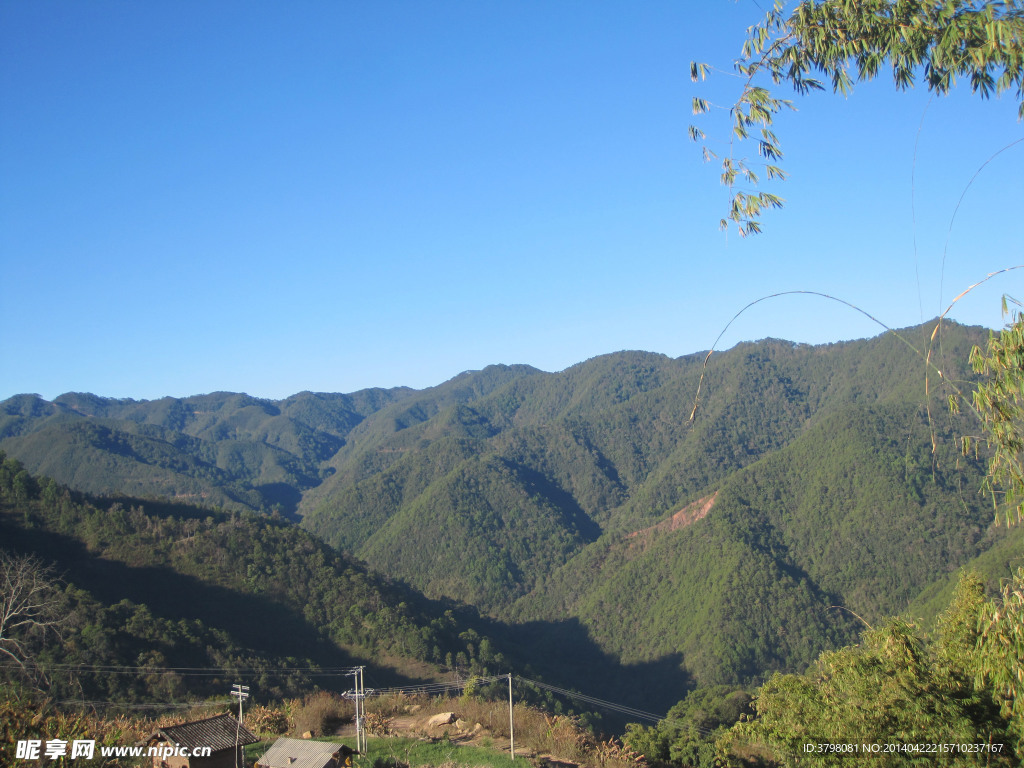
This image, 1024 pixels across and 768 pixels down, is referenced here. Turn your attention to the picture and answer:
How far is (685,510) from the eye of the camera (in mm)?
111375

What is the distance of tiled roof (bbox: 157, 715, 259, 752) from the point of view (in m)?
14.5

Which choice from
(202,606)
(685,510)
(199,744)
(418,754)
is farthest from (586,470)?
(199,744)

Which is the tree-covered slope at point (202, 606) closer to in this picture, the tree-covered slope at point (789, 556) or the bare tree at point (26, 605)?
the bare tree at point (26, 605)

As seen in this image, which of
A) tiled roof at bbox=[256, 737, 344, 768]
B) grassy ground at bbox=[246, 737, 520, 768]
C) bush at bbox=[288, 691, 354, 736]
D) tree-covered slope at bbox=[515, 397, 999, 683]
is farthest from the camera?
tree-covered slope at bbox=[515, 397, 999, 683]

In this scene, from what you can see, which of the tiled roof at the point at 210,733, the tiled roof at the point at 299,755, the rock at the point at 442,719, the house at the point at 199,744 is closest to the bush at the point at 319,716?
Answer: the rock at the point at 442,719

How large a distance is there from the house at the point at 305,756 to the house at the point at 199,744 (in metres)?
0.70

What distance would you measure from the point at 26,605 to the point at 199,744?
1075 centimetres

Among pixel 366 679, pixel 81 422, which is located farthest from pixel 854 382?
pixel 81 422

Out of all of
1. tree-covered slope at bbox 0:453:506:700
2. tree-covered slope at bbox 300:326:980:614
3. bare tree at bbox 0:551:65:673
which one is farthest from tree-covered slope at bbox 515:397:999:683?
bare tree at bbox 0:551:65:673

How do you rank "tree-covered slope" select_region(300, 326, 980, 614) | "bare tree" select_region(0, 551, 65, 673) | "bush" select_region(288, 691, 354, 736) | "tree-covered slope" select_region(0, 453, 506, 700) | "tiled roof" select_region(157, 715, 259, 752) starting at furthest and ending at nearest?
"tree-covered slope" select_region(300, 326, 980, 614), "tree-covered slope" select_region(0, 453, 506, 700), "bush" select_region(288, 691, 354, 736), "bare tree" select_region(0, 551, 65, 673), "tiled roof" select_region(157, 715, 259, 752)

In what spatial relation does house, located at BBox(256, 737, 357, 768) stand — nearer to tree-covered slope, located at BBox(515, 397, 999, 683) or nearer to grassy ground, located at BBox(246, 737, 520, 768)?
grassy ground, located at BBox(246, 737, 520, 768)

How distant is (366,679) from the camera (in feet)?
155

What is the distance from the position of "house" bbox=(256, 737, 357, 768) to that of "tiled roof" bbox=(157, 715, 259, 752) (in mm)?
695

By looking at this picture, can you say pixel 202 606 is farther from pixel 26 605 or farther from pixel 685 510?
pixel 685 510
